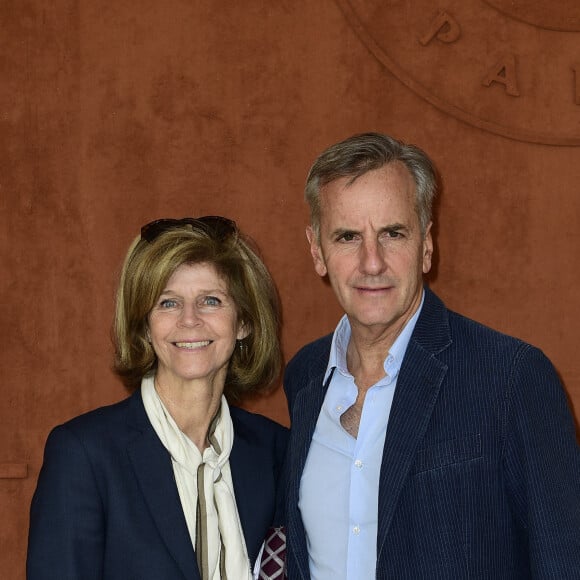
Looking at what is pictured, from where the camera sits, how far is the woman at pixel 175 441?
6.62ft

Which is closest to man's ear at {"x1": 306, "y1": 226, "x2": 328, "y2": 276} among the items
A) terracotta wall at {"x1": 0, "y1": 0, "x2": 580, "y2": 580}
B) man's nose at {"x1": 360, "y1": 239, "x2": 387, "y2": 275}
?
man's nose at {"x1": 360, "y1": 239, "x2": 387, "y2": 275}

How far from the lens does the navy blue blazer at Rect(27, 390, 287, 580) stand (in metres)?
1.98

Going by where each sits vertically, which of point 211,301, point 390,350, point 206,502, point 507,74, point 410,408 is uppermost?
point 507,74

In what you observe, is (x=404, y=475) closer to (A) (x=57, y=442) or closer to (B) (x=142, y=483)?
(B) (x=142, y=483)

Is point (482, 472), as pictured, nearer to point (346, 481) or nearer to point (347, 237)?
point (346, 481)

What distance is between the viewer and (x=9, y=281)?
10.2 feet

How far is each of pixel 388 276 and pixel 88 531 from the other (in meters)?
0.88

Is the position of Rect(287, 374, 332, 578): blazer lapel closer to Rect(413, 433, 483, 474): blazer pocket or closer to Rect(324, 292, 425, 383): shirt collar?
Rect(324, 292, 425, 383): shirt collar

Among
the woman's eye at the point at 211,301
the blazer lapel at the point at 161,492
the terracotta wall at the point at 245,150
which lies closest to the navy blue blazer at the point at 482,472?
the blazer lapel at the point at 161,492

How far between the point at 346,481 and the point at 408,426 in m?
0.24

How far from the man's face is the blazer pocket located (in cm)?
33

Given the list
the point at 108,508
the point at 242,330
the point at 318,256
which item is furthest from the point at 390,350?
the point at 108,508

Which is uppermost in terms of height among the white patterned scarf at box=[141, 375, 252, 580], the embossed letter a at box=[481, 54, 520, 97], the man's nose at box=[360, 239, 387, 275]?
the embossed letter a at box=[481, 54, 520, 97]

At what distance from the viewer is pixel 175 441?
85.5 inches
